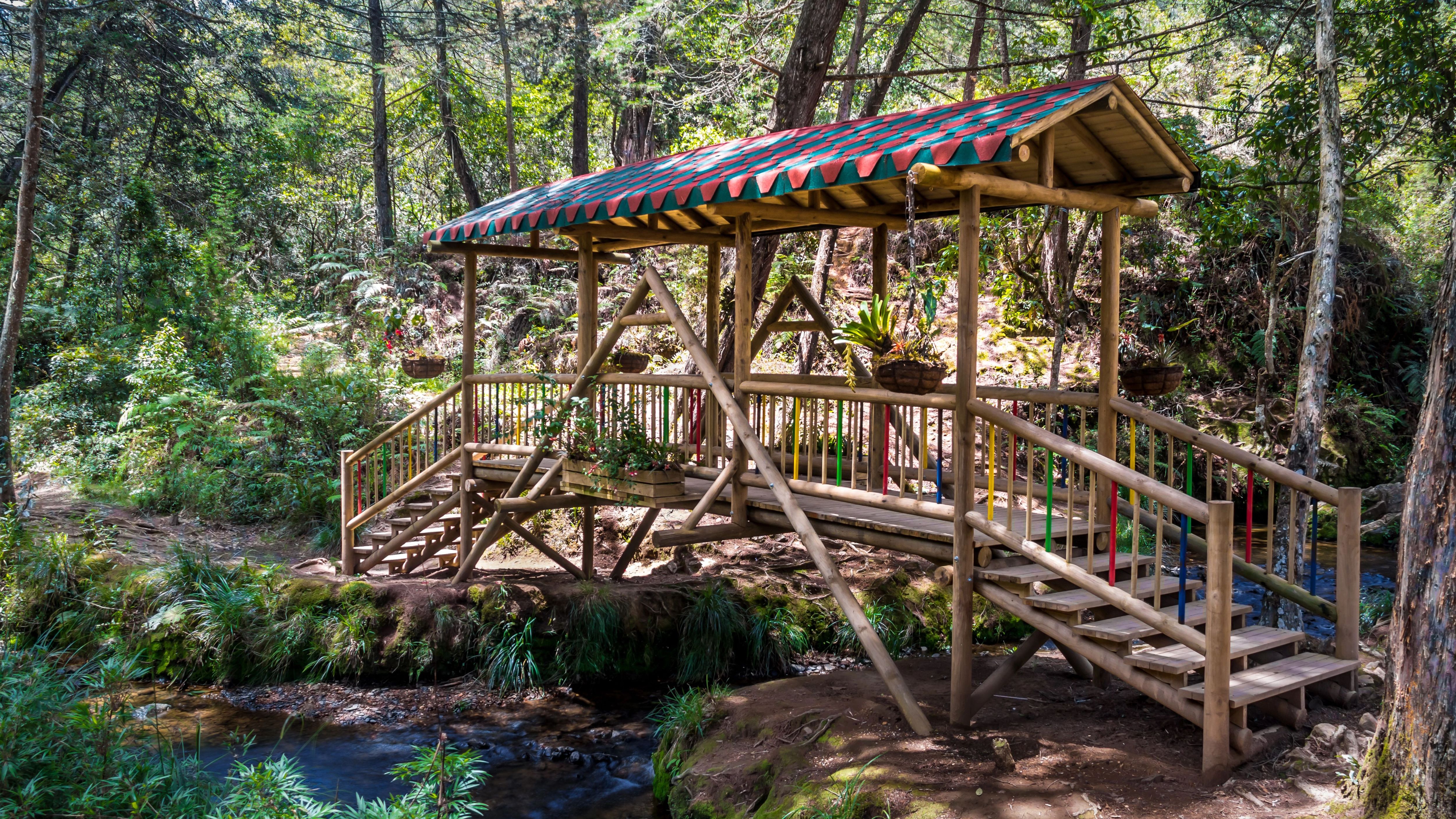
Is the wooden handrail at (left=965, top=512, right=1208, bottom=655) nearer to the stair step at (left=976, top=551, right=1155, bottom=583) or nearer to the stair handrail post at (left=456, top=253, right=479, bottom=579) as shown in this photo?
the stair step at (left=976, top=551, right=1155, bottom=583)

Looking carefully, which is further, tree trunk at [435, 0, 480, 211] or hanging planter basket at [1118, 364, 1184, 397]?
tree trunk at [435, 0, 480, 211]

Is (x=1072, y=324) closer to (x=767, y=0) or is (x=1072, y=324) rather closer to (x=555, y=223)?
(x=767, y=0)

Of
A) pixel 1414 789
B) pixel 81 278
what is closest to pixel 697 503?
pixel 1414 789

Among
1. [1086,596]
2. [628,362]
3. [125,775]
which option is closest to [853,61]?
[628,362]

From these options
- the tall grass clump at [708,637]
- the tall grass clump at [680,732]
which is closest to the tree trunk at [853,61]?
the tall grass clump at [708,637]

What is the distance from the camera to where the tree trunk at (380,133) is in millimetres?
18828

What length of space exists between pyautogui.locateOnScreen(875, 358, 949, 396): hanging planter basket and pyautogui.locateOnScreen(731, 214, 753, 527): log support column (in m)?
1.34

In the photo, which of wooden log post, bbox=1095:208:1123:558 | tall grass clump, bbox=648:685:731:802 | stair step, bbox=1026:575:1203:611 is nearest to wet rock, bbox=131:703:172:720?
tall grass clump, bbox=648:685:731:802

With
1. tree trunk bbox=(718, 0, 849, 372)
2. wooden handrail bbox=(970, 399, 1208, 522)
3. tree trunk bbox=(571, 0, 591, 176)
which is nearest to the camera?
wooden handrail bbox=(970, 399, 1208, 522)

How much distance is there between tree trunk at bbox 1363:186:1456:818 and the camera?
11.7 feet

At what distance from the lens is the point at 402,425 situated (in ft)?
33.0

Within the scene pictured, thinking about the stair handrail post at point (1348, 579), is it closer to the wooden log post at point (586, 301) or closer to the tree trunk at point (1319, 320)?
the tree trunk at point (1319, 320)

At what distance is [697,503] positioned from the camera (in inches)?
295

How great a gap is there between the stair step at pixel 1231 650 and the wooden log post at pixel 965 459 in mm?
1068
